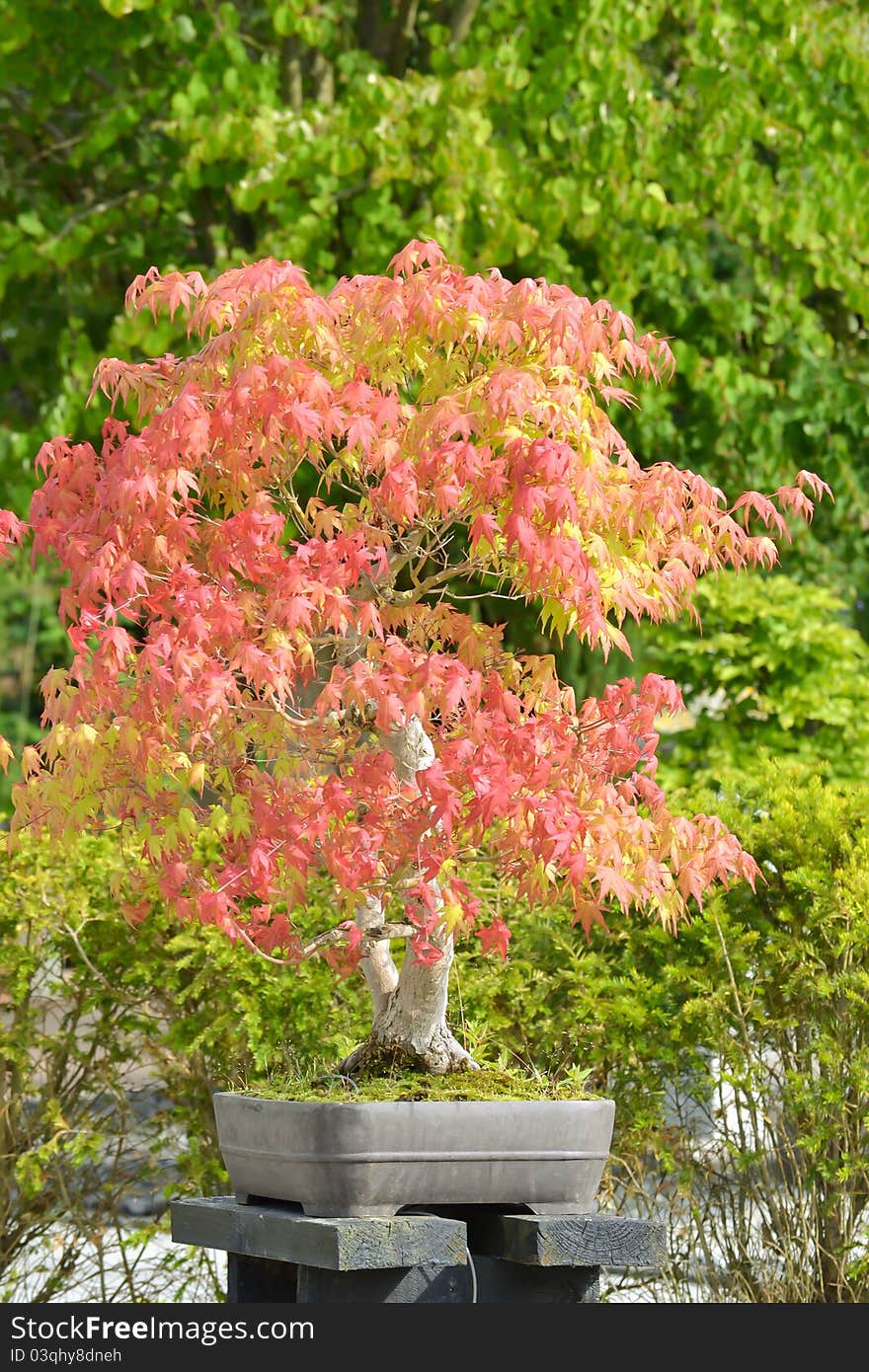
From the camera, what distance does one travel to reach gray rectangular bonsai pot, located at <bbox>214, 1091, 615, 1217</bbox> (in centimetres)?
255

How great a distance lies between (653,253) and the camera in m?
6.82

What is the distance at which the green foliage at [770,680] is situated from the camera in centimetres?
586

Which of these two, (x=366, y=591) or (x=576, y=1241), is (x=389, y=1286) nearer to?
(x=576, y=1241)

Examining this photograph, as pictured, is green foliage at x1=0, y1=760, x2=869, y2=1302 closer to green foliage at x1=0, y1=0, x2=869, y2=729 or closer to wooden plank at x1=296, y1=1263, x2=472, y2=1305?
wooden plank at x1=296, y1=1263, x2=472, y2=1305

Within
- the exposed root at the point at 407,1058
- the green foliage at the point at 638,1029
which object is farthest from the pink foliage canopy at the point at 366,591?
the green foliage at the point at 638,1029

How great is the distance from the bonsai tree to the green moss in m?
0.07

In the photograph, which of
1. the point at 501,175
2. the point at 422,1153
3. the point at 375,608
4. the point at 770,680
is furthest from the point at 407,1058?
the point at 501,175

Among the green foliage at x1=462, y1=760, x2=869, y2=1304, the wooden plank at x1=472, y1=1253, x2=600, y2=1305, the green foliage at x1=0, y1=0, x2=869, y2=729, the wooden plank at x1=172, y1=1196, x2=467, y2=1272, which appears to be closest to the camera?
the wooden plank at x1=172, y1=1196, x2=467, y2=1272

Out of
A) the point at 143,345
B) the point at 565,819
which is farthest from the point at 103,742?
the point at 143,345

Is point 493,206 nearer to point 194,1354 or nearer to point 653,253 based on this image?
point 653,253

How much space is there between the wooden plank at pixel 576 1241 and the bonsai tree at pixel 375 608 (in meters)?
0.35

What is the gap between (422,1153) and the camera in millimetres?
2580

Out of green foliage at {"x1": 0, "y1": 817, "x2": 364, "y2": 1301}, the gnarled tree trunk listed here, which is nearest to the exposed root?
the gnarled tree trunk

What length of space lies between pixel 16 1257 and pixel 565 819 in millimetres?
2157
